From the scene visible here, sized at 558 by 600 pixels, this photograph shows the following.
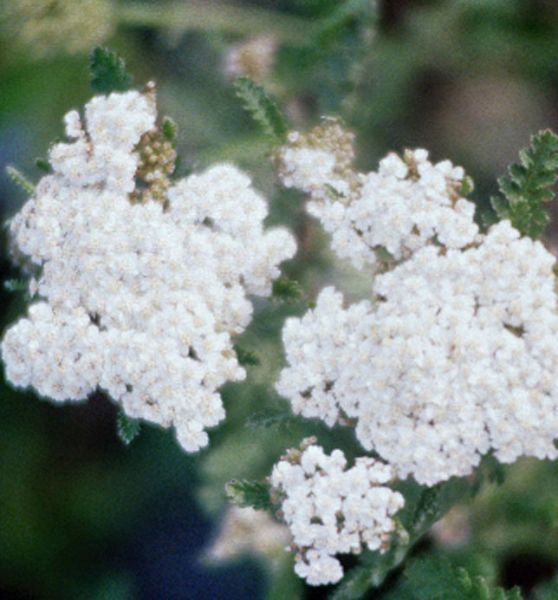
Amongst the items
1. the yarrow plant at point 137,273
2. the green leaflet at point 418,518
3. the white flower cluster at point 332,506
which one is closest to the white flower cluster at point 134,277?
the yarrow plant at point 137,273

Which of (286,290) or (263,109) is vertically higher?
(263,109)

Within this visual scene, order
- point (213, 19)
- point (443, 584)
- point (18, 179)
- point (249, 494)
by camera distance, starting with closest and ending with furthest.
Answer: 1. point (249, 494)
2. point (443, 584)
3. point (18, 179)
4. point (213, 19)

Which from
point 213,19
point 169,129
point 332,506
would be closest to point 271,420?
point 332,506

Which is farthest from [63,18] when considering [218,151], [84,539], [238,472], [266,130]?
[84,539]

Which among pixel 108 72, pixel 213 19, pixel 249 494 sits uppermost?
pixel 213 19

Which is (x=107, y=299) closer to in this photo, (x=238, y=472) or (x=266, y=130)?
(x=266, y=130)

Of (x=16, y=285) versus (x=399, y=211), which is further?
(x=16, y=285)

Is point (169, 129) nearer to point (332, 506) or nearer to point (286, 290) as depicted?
point (286, 290)
